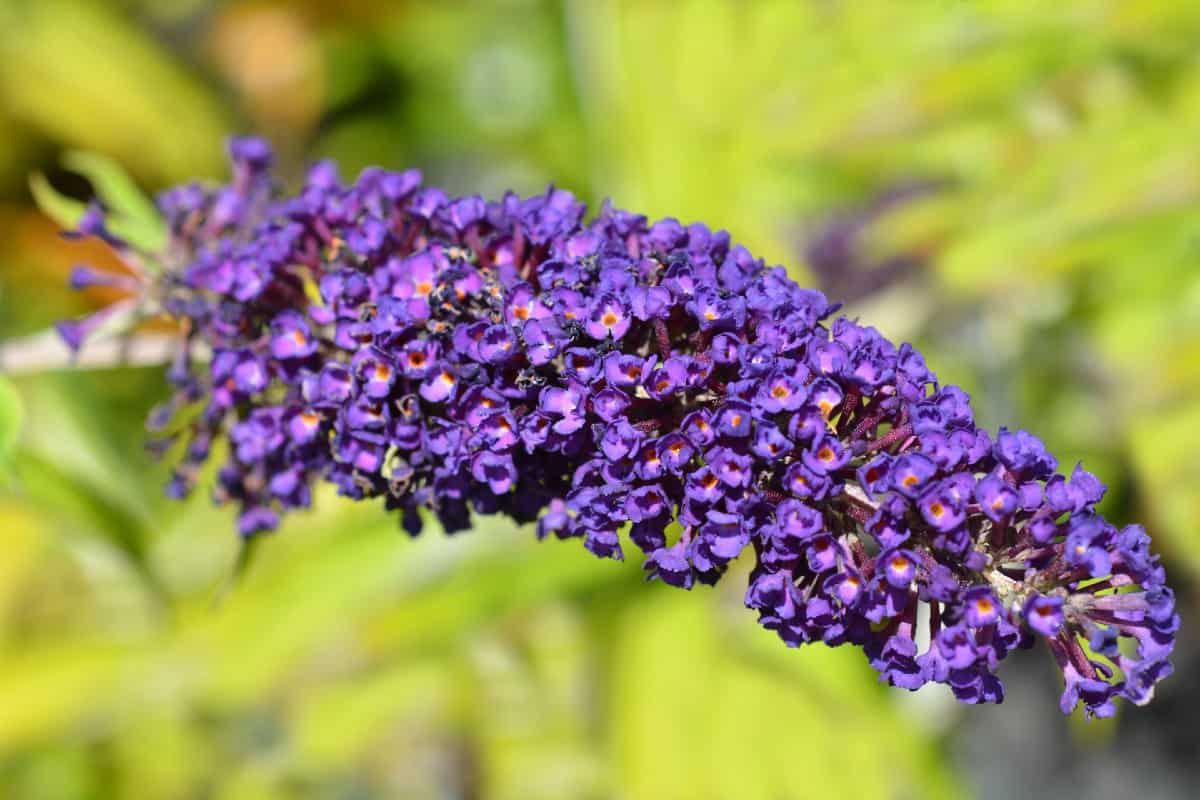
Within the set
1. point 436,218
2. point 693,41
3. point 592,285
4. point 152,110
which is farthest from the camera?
point 152,110

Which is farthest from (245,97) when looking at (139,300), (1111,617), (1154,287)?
(1111,617)

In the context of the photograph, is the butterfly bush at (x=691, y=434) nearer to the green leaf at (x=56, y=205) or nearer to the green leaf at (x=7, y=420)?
the green leaf at (x=7, y=420)

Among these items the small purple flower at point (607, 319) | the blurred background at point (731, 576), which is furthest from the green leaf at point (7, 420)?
the small purple flower at point (607, 319)

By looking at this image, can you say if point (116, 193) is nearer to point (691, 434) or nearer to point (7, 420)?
point (7, 420)

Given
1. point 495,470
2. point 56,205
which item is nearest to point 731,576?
point 495,470

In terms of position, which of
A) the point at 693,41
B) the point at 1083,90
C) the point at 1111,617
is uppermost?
the point at 693,41

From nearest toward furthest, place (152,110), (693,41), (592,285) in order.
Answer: (592,285), (693,41), (152,110)

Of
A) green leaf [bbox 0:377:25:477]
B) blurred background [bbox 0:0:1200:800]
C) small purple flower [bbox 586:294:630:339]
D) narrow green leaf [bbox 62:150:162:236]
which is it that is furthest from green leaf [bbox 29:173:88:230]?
small purple flower [bbox 586:294:630:339]

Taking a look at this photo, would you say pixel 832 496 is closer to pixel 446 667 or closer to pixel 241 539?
pixel 241 539
